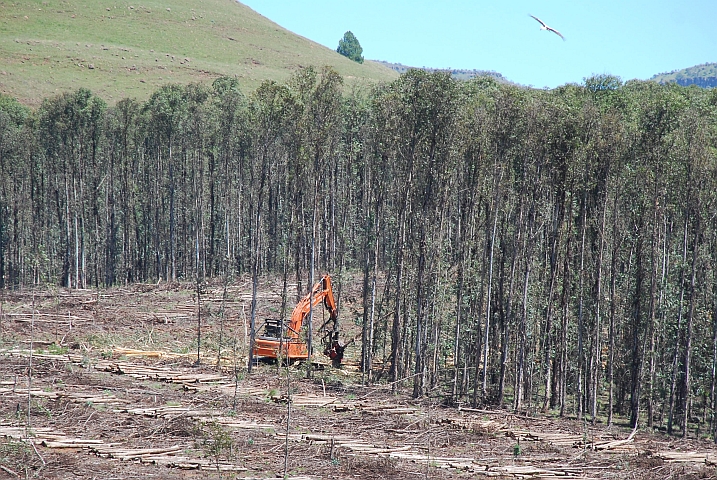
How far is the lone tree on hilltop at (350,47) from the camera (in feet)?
591

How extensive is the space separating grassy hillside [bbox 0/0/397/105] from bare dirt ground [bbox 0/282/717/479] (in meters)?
69.7

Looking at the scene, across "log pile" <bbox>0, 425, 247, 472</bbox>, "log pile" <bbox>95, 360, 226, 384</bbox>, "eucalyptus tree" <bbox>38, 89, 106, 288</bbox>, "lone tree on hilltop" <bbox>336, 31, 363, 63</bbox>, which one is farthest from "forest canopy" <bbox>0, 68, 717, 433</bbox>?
"lone tree on hilltop" <bbox>336, 31, 363, 63</bbox>

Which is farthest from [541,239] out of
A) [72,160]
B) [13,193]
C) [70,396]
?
[13,193]

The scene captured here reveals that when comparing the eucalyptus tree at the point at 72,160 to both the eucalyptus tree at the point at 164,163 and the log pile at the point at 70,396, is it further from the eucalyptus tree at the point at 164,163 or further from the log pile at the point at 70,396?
the log pile at the point at 70,396

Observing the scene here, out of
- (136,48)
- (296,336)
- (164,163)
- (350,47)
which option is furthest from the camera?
(350,47)

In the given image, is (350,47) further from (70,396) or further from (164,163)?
(70,396)

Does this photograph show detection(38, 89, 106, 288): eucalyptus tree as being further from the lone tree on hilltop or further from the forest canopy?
the lone tree on hilltop

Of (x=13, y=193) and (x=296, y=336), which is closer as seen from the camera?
(x=296, y=336)

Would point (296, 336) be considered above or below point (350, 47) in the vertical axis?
below

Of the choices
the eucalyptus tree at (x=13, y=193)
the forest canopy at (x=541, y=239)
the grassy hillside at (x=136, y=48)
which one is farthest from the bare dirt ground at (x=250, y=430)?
the grassy hillside at (x=136, y=48)

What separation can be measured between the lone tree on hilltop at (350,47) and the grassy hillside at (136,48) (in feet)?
82.2

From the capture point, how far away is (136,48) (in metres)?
119

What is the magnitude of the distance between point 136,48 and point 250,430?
109m

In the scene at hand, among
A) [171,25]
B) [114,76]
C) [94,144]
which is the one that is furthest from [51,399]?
[171,25]
